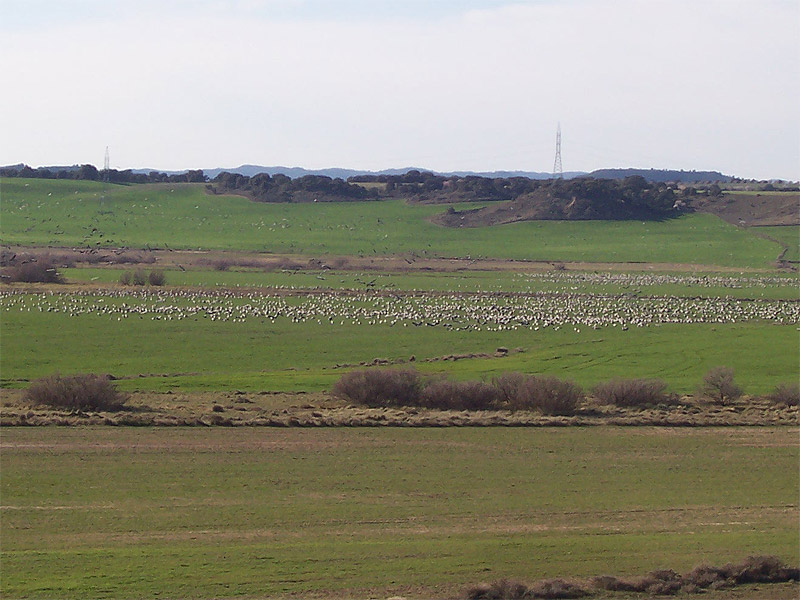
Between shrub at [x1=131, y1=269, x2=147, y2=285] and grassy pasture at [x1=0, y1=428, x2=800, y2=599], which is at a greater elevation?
shrub at [x1=131, y1=269, x2=147, y2=285]

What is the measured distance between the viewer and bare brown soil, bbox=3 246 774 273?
276 ft

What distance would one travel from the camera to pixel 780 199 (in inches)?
4857

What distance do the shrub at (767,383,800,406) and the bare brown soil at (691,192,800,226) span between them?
8535 centimetres

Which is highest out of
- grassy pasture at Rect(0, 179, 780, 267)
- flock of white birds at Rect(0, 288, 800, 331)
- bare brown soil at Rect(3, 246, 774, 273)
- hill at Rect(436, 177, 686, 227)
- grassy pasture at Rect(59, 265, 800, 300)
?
hill at Rect(436, 177, 686, 227)

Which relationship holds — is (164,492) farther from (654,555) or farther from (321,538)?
(654,555)

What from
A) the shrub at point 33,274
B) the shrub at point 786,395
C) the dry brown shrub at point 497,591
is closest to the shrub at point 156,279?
the shrub at point 33,274

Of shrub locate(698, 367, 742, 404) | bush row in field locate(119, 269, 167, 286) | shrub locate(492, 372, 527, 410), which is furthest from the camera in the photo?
bush row in field locate(119, 269, 167, 286)

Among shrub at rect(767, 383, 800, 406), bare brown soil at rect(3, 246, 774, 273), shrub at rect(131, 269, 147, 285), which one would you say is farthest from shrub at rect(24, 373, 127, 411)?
bare brown soil at rect(3, 246, 774, 273)

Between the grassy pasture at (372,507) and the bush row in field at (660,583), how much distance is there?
59cm

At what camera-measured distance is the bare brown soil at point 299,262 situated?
84250 mm

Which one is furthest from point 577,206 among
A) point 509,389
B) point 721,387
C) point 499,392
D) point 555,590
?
point 555,590

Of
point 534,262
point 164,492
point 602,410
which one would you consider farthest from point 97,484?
point 534,262

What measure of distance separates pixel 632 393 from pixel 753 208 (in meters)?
96.1

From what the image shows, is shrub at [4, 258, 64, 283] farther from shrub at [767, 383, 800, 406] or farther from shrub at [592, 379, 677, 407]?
shrub at [767, 383, 800, 406]
